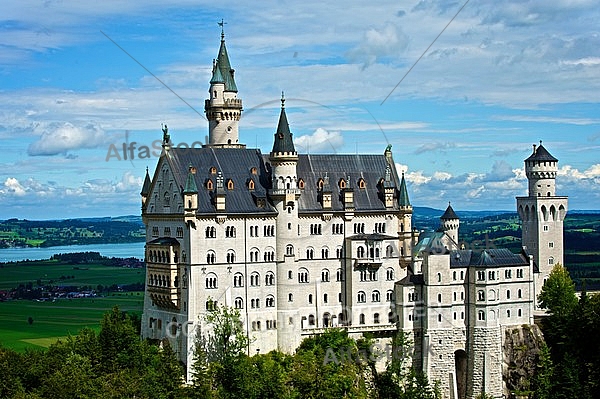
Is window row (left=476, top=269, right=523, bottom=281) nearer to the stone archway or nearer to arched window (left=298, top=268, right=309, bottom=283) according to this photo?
the stone archway

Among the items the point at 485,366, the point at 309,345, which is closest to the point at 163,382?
the point at 309,345

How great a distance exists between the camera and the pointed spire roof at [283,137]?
358 feet

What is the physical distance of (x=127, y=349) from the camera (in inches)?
4131

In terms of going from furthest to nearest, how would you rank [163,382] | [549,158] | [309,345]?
[549,158] < [309,345] < [163,382]

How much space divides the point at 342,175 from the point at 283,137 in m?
10.5

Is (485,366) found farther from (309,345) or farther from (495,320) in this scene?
(309,345)

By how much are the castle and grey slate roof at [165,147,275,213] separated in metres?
0.13

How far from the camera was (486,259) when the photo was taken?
113 metres

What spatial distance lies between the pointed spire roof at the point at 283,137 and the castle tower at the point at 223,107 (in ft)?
37.4

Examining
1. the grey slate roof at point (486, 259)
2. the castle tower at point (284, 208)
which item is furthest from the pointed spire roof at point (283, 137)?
the grey slate roof at point (486, 259)

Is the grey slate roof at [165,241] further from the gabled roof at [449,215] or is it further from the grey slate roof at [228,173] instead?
the gabled roof at [449,215]

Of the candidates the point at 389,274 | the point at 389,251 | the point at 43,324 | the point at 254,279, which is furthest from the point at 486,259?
the point at 43,324

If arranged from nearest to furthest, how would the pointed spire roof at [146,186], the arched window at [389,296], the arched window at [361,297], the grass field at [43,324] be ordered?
the arched window at [361,297]
the arched window at [389,296]
the pointed spire roof at [146,186]
the grass field at [43,324]

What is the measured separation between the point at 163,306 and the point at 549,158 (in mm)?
47472
